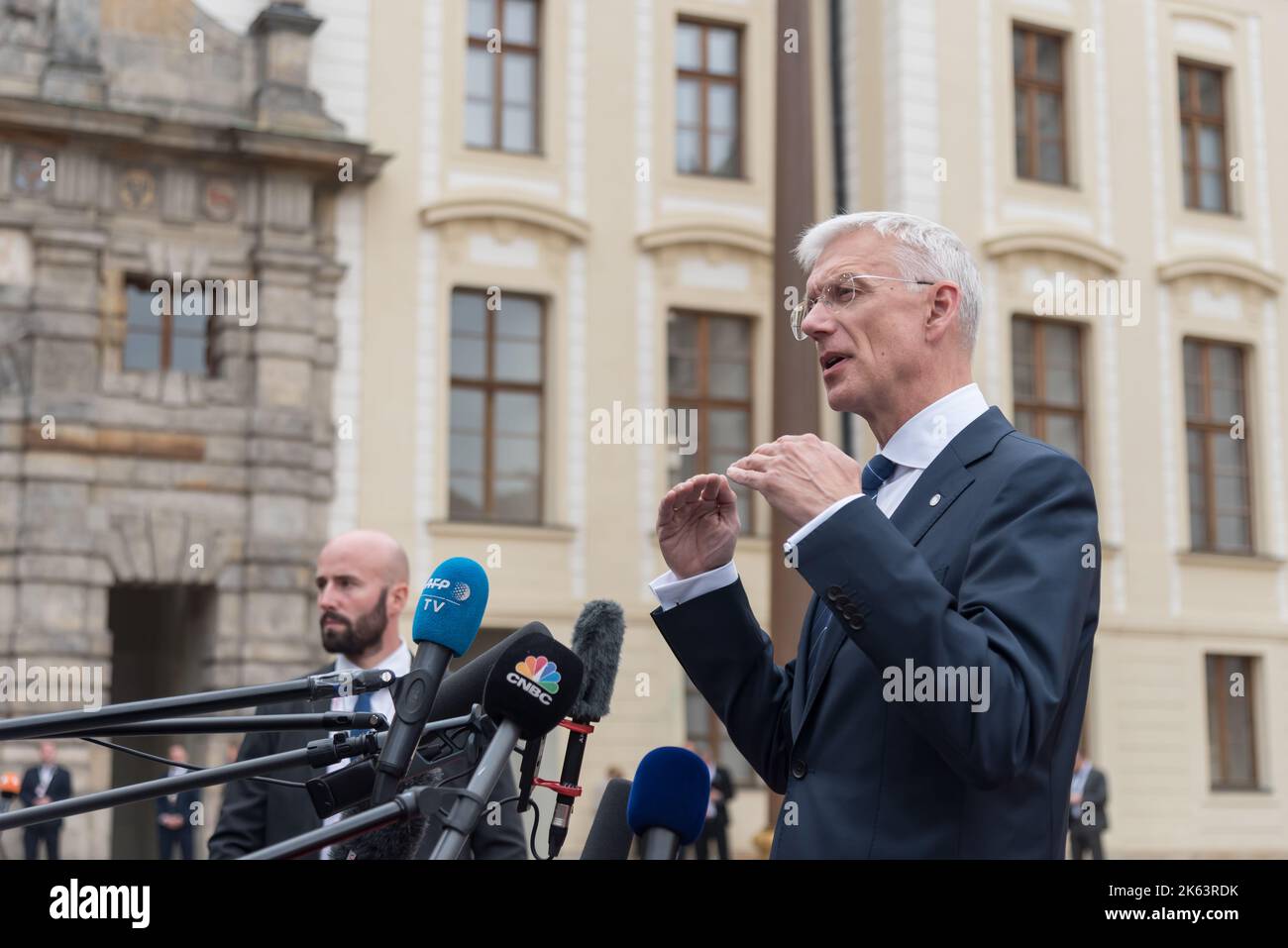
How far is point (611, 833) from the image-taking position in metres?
2.07

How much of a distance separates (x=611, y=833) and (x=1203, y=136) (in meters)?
22.4

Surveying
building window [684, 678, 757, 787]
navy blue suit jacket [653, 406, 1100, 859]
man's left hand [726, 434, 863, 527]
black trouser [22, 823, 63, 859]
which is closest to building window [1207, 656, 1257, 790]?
building window [684, 678, 757, 787]

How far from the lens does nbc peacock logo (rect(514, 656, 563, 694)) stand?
6.56ft

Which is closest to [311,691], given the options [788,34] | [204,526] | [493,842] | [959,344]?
[959,344]

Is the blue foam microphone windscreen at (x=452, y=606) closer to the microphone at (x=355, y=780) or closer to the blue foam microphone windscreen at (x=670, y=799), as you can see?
the microphone at (x=355, y=780)

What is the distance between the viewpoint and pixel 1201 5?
22750mm

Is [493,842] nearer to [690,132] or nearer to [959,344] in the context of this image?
[959,344]

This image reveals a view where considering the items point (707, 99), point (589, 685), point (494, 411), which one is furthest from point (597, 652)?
point (707, 99)

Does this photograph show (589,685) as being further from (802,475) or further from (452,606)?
(802,475)

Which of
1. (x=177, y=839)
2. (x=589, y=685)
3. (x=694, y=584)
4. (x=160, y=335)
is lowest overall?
(x=177, y=839)

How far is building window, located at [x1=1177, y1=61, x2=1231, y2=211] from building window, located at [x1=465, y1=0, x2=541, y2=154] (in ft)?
27.6

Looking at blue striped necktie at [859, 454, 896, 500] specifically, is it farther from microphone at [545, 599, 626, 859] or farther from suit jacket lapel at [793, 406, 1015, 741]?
microphone at [545, 599, 626, 859]

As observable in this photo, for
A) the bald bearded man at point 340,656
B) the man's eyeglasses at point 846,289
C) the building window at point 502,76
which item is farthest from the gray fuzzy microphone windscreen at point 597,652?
the building window at point 502,76

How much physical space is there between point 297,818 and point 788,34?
356 inches
